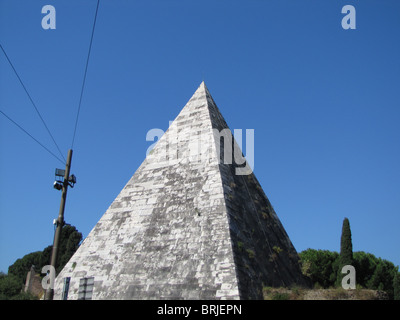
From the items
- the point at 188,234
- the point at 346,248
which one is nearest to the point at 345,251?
the point at 346,248

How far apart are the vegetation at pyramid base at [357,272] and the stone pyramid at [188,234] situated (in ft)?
30.8

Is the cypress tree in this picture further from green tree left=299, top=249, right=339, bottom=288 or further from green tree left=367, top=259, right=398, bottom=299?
green tree left=367, top=259, right=398, bottom=299

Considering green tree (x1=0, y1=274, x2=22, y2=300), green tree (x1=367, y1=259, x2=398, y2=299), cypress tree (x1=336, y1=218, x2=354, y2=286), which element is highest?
cypress tree (x1=336, y1=218, x2=354, y2=286)

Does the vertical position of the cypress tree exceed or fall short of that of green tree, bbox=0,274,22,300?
it exceeds it

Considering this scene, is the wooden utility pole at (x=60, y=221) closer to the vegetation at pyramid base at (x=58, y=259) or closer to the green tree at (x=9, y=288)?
the vegetation at pyramid base at (x=58, y=259)

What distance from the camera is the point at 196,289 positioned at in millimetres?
7453

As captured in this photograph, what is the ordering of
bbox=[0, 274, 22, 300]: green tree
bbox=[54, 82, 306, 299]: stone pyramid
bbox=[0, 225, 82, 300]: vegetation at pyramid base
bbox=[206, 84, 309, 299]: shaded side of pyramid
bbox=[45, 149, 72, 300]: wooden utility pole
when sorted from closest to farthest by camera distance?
bbox=[45, 149, 72, 300]: wooden utility pole
bbox=[54, 82, 306, 299]: stone pyramid
bbox=[206, 84, 309, 299]: shaded side of pyramid
bbox=[0, 225, 82, 300]: vegetation at pyramid base
bbox=[0, 274, 22, 300]: green tree

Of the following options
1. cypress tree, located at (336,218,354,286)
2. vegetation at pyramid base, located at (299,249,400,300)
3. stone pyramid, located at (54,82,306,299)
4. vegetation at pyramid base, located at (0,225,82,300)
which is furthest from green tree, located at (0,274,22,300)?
cypress tree, located at (336,218,354,286)

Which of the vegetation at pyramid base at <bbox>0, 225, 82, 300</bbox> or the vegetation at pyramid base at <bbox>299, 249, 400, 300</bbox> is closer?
the vegetation at pyramid base at <bbox>299, 249, 400, 300</bbox>

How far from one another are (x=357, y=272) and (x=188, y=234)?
632 inches

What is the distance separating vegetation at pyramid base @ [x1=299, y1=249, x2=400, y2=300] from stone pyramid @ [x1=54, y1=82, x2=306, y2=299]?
938 cm

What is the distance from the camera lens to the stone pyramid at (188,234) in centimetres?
778

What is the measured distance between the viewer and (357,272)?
809 inches

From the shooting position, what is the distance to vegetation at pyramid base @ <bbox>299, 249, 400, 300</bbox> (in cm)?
1941
